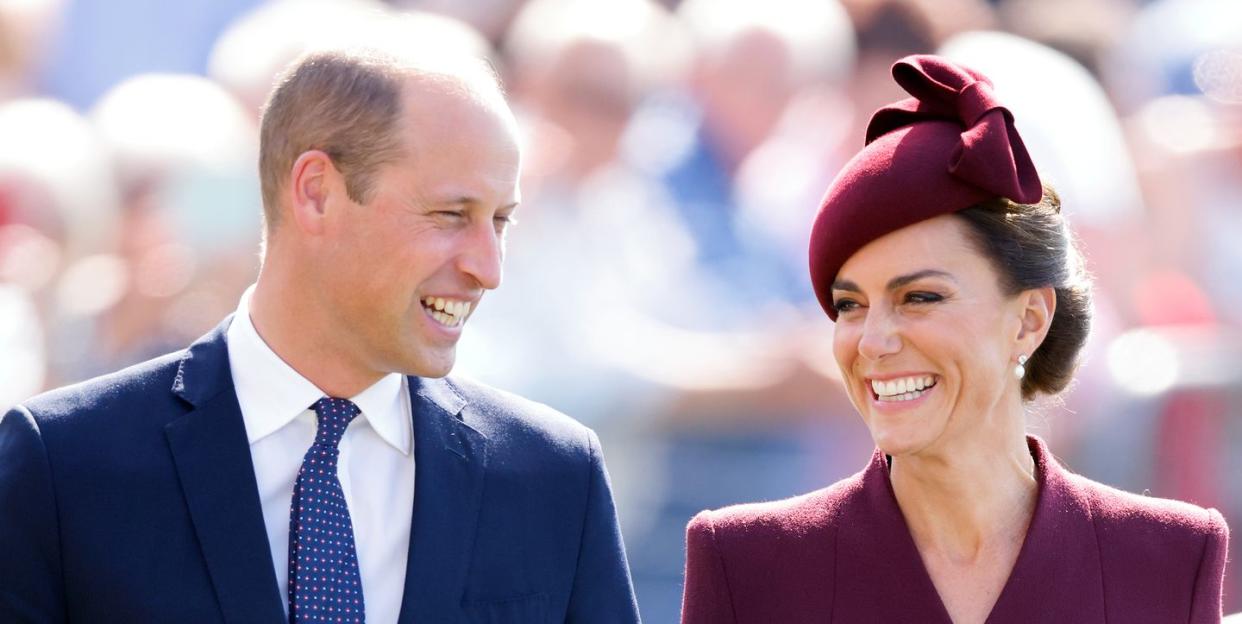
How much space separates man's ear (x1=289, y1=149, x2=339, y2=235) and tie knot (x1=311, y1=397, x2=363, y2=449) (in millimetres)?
261

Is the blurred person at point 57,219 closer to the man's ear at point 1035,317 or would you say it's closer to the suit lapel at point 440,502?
the suit lapel at point 440,502

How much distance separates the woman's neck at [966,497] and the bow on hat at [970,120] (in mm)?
418

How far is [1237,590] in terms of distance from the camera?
5.04 m

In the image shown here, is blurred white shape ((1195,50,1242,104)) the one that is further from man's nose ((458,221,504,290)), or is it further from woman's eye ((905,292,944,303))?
man's nose ((458,221,504,290))

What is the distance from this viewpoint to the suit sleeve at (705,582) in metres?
2.88

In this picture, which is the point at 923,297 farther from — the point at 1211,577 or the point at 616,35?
the point at 616,35

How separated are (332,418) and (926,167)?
3.24 feet

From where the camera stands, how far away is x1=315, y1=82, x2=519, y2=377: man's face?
2.66 meters

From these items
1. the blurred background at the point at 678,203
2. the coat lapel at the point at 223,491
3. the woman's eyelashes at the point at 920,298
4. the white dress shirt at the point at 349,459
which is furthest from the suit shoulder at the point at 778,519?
the blurred background at the point at 678,203

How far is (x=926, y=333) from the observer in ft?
9.12

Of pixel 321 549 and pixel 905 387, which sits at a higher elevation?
pixel 905 387

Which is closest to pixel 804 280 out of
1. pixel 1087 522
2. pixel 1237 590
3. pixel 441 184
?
pixel 1237 590

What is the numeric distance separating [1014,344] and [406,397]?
0.98 metres

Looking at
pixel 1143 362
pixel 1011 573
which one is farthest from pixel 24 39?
pixel 1011 573
